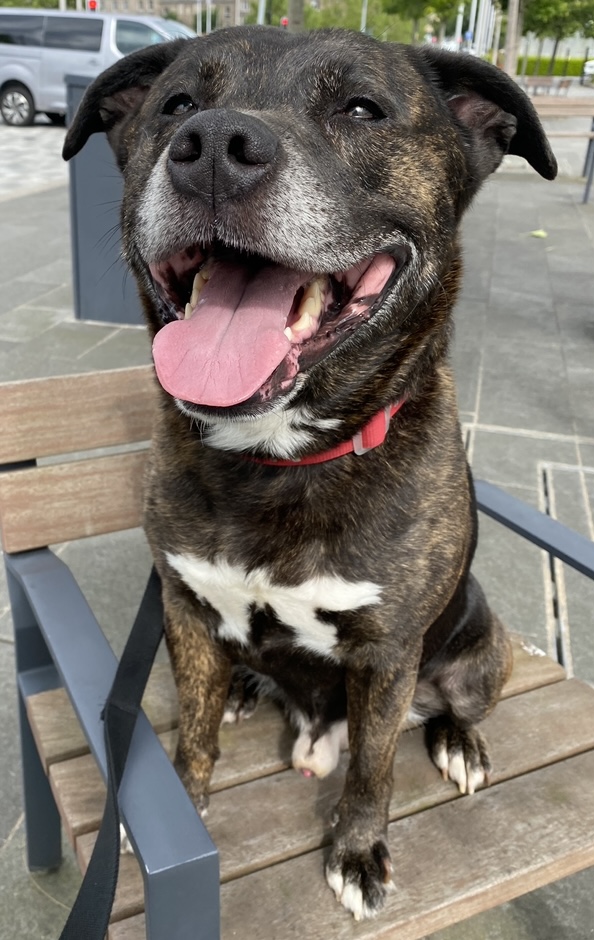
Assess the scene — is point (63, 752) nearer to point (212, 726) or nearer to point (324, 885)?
point (212, 726)

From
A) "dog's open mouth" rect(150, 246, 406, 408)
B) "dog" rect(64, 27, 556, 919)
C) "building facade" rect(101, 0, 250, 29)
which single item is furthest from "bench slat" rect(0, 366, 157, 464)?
"building facade" rect(101, 0, 250, 29)

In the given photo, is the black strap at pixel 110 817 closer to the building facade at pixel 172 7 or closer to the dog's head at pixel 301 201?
the dog's head at pixel 301 201

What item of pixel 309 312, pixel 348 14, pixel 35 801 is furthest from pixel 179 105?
pixel 348 14

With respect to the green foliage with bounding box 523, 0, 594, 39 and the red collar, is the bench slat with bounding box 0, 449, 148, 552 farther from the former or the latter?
the green foliage with bounding box 523, 0, 594, 39

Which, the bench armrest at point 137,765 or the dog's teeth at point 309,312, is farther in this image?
the dog's teeth at point 309,312

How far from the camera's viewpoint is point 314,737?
1739 mm

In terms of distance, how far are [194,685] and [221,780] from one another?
0.21 m

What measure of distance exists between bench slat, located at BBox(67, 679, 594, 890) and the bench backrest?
0.58 metres

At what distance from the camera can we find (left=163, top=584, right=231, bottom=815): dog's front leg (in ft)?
5.60

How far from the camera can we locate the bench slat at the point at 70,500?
181cm

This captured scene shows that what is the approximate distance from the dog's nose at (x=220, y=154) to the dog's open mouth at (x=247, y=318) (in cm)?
19

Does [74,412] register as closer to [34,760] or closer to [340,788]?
[34,760]

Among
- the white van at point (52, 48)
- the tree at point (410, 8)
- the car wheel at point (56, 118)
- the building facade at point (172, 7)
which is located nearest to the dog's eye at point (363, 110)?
the white van at point (52, 48)

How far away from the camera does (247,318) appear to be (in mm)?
1366
